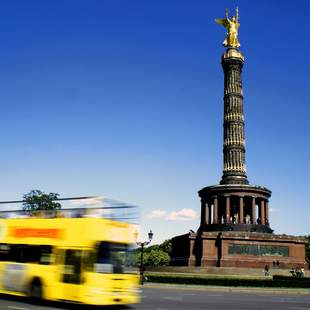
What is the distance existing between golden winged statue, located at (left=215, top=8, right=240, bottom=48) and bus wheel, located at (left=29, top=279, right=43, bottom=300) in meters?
52.4

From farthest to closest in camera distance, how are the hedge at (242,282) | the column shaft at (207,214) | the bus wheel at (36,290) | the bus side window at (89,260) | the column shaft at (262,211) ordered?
the column shaft at (207,214)
the column shaft at (262,211)
the hedge at (242,282)
the bus wheel at (36,290)
the bus side window at (89,260)

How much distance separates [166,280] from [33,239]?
17727 mm

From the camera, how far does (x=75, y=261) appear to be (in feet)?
47.6

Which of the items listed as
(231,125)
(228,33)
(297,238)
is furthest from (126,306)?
(228,33)

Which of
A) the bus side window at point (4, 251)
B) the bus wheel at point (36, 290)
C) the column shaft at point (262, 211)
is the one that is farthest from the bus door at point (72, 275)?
the column shaft at point (262, 211)

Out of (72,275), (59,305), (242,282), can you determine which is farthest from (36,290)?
(242,282)

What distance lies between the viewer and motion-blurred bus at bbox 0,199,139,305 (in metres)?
14.1

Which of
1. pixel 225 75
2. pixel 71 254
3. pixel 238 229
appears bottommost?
pixel 71 254

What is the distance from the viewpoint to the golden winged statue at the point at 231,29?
2488 inches

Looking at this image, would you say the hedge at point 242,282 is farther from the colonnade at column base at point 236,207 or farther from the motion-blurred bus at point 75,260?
the colonnade at column base at point 236,207

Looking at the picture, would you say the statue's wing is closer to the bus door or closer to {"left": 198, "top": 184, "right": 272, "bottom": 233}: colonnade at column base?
{"left": 198, "top": 184, "right": 272, "bottom": 233}: colonnade at column base

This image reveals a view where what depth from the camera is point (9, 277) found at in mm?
16891

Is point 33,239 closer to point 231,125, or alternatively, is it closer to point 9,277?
point 9,277

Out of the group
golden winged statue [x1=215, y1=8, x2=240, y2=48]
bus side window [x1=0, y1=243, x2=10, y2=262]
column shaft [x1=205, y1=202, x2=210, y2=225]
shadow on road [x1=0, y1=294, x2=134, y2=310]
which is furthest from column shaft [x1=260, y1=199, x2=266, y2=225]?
bus side window [x1=0, y1=243, x2=10, y2=262]
